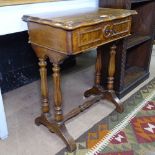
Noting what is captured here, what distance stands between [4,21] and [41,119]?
2.54ft

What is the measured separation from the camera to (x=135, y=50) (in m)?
2.46

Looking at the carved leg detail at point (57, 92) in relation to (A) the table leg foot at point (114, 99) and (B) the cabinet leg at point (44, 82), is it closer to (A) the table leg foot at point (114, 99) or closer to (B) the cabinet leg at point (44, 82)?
(B) the cabinet leg at point (44, 82)

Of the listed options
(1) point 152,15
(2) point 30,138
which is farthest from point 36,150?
(1) point 152,15

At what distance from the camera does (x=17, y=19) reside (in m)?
1.29

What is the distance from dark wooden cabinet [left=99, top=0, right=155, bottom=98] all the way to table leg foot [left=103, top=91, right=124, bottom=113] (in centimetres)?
16

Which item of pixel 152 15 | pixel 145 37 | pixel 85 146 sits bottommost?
pixel 85 146

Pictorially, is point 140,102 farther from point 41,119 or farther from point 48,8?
point 48,8

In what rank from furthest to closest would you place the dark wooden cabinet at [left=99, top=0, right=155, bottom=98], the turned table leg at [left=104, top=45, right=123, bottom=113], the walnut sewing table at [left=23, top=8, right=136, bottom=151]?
the dark wooden cabinet at [left=99, top=0, right=155, bottom=98]
the turned table leg at [left=104, top=45, right=123, bottom=113]
the walnut sewing table at [left=23, top=8, right=136, bottom=151]

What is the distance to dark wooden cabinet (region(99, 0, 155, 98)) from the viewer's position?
6.16ft

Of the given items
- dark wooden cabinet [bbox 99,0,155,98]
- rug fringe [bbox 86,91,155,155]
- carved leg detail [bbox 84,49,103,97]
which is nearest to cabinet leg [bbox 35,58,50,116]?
rug fringe [bbox 86,91,155,155]

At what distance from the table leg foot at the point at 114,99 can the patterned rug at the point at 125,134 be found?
0.04 m

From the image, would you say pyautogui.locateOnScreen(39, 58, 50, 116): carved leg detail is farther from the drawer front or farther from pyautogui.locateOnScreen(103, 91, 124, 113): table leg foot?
pyautogui.locateOnScreen(103, 91, 124, 113): table leg foot

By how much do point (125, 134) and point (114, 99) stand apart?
0.37 meters

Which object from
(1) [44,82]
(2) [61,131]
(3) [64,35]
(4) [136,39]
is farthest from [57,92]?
(4) [136,39]
